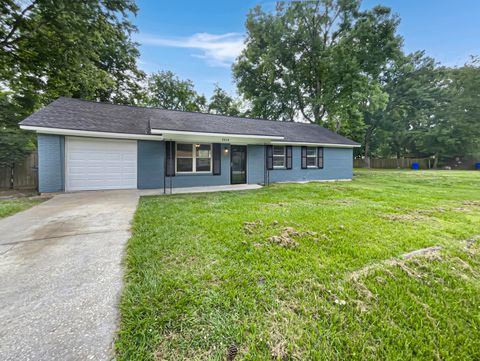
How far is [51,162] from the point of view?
7.10m

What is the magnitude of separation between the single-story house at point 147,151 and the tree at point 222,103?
1611 cm

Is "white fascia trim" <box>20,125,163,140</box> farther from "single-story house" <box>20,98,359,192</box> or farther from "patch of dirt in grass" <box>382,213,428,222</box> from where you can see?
"patch of dirt in grass" <box>382,213,428,222</box>

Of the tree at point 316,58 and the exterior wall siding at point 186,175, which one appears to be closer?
the exterior wall siding at point 186,175

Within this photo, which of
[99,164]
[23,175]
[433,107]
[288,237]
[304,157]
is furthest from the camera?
[433,107]

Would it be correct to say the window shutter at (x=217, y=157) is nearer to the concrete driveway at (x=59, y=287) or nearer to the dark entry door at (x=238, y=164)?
the dark entry door at (x=238, y=164)

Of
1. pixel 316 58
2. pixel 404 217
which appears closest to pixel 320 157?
pixel 404 217

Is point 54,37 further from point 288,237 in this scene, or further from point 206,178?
point 288,237

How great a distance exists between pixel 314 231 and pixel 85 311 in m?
3.17

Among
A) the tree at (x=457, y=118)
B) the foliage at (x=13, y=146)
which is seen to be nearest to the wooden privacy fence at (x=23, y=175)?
the foliage at (x=13, y=146)

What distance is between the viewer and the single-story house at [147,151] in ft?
23.4

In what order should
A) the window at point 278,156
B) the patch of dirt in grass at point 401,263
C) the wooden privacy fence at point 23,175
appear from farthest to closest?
the window at point 278,156
the wooden privacy fence at point 23,175
the patch of dirt in grass at point 401,263

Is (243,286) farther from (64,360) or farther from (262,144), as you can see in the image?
(262,144)

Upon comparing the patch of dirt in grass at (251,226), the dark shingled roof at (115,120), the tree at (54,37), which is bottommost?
the patch of dirt in grass at (251,226)

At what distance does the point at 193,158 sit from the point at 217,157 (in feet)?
3.48
